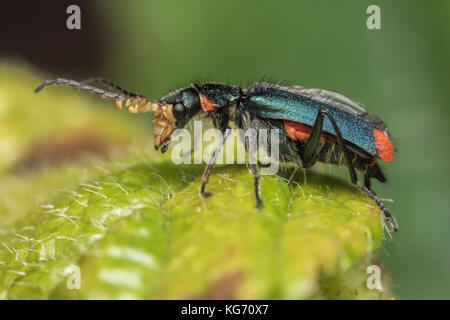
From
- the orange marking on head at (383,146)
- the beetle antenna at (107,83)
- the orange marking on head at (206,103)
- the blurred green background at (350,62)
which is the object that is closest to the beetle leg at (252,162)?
the orange marking on head at (206,103)

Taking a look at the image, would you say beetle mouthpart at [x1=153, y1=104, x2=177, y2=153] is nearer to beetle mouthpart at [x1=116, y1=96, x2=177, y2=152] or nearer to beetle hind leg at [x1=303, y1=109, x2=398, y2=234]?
beetle mouthpart at [x1=116, y1=96, x2=177, y2=152]

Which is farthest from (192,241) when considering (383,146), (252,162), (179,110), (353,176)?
(383,146)

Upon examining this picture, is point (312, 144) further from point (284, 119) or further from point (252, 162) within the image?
point (252, 162)

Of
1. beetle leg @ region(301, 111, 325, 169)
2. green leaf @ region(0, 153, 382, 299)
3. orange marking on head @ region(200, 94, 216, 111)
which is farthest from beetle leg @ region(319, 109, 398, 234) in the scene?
orange marking on head @ region(200, 94, 216, 111)

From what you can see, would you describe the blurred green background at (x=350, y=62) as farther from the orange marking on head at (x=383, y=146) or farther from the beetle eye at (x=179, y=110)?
the orange marking on head at (x=383, y=146)
